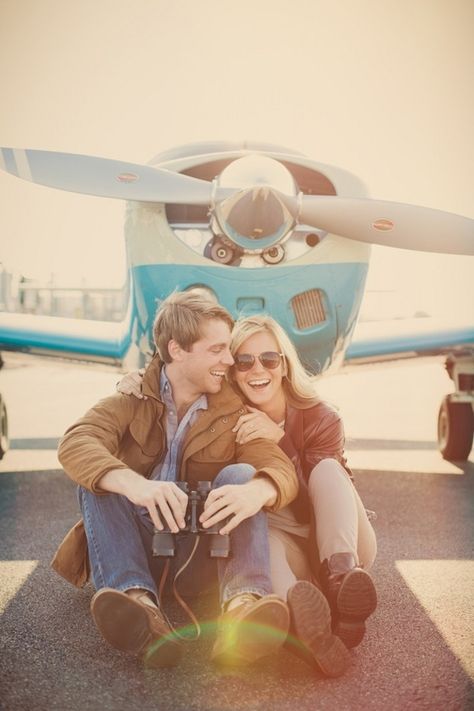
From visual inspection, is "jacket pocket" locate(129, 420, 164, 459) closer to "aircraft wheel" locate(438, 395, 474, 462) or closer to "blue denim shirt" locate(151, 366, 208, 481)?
"blue denim shirt" locate(151, 366, 208, 481)

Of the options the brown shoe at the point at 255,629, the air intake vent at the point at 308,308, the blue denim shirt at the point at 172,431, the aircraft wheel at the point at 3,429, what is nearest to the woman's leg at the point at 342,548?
the brown shoe at the point at 255,629

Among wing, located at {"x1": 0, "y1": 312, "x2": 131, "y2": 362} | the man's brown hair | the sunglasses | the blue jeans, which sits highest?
the man's brown hair

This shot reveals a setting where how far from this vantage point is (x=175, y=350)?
7.73 ft

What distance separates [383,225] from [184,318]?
223 cm

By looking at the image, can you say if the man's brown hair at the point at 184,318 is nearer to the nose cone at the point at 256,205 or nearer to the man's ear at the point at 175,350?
the man's ear at the point at 175,350

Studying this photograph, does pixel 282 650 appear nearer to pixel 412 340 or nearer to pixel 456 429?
pixel 412 340

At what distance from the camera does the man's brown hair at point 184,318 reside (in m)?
2.32

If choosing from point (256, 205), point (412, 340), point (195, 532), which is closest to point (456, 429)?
point (412, 340)

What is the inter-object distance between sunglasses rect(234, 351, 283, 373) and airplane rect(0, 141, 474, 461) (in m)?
1.38

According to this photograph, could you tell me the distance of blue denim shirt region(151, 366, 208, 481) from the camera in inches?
87.7

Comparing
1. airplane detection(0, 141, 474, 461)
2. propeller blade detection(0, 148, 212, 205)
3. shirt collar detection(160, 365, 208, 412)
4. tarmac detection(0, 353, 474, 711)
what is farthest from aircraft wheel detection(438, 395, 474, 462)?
shirt collar detection(160, 365, 208, 412)

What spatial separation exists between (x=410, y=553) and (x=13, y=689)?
1.92m

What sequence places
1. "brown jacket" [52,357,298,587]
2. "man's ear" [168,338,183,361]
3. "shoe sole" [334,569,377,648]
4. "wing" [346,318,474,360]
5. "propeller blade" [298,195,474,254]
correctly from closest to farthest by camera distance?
"shoe sole" [334,569,377,648] → "brown jacket" [52,357,298,587] → "man's ear" [168,338,183,361] → "propeller blade" [298,195,474,254] → "wing" [346,318,474,360]

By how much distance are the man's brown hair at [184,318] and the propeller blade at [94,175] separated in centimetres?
170
